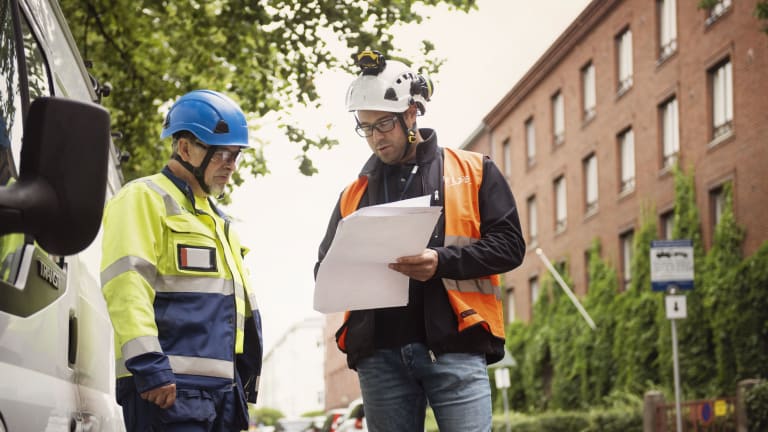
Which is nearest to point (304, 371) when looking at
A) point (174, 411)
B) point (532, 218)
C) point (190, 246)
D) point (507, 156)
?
point (507, 156)

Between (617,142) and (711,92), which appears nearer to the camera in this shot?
(711,92)

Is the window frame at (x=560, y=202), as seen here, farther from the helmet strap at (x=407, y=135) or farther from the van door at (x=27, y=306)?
the van door at (x=27, y=306)

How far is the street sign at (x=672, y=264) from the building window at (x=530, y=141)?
102 feet

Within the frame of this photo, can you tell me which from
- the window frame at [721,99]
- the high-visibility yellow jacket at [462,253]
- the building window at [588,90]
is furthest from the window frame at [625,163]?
the high-visibility yellow jacket at [462,253]

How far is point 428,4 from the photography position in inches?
654

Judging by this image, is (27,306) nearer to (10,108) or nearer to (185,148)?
(10,108)

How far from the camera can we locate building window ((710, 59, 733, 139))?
98.6 feet

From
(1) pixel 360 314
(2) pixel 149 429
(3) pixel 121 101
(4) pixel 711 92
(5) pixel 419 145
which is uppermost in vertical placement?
(4) pixel 711 92

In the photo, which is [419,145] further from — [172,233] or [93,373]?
[93,373]

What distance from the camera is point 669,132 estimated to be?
34094 mm

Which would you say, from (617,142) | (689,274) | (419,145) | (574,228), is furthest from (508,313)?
(419,145)

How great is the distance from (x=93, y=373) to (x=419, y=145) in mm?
1636

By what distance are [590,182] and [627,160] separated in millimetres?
4219

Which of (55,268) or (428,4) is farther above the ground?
(428,4)
